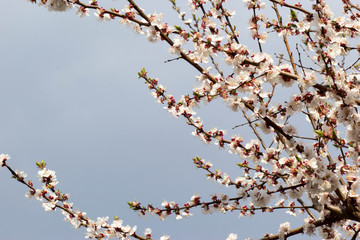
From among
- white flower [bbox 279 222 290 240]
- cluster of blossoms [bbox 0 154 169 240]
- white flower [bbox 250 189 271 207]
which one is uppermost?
cluster of blossoms [bbox 0 154 169 240]

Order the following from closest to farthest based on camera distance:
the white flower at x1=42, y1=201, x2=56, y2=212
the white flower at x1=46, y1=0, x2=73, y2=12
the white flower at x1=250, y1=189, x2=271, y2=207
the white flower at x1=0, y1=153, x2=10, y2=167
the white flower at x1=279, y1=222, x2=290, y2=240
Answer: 1. the white flower at x1=46, y1=0, x2=73, y2=12
2. the white flower at x1=250, y1=189, x2=271, y2=207
3. the white flower at x1=279, y1=222, x2=290, y2=240
4. the white flower at x1=0, y1=153, x2=10, y2=167
5. the white flower at x1=42, y1=201, x2=56, y2=212

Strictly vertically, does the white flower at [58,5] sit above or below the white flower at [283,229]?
above

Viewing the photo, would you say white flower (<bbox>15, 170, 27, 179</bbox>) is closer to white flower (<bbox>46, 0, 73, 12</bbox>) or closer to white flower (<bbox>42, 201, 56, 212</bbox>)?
white flower (<bbox>42, 201, 56, 212</bbox>)

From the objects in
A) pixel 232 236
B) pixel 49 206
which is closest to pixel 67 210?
pixel 49 206

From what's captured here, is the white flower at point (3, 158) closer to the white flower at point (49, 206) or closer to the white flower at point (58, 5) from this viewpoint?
the white flower at point (49, 206)

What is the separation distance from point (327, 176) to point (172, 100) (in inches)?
106

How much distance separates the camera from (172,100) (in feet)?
18.8

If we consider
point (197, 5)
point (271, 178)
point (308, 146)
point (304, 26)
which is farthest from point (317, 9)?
point (197, 5)

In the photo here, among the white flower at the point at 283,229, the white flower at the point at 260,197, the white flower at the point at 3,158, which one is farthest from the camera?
the white flower at the point at 3,158

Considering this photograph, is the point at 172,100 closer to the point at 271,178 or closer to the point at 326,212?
the point at 271,178

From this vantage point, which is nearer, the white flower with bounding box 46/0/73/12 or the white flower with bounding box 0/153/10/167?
the white flower with bounding box 46/0/73/12

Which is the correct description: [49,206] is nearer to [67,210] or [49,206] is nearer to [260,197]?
[67,210]

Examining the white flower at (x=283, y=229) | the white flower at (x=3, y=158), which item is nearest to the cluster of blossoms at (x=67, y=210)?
the white flower at (x=3, y=158)

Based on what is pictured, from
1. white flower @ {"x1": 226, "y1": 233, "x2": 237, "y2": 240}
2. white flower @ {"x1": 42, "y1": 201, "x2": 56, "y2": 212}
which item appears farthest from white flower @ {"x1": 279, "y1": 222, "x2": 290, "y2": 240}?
white flower @ {"x1": 42, "y1": 201, "x2": 56, "y2": 212}
